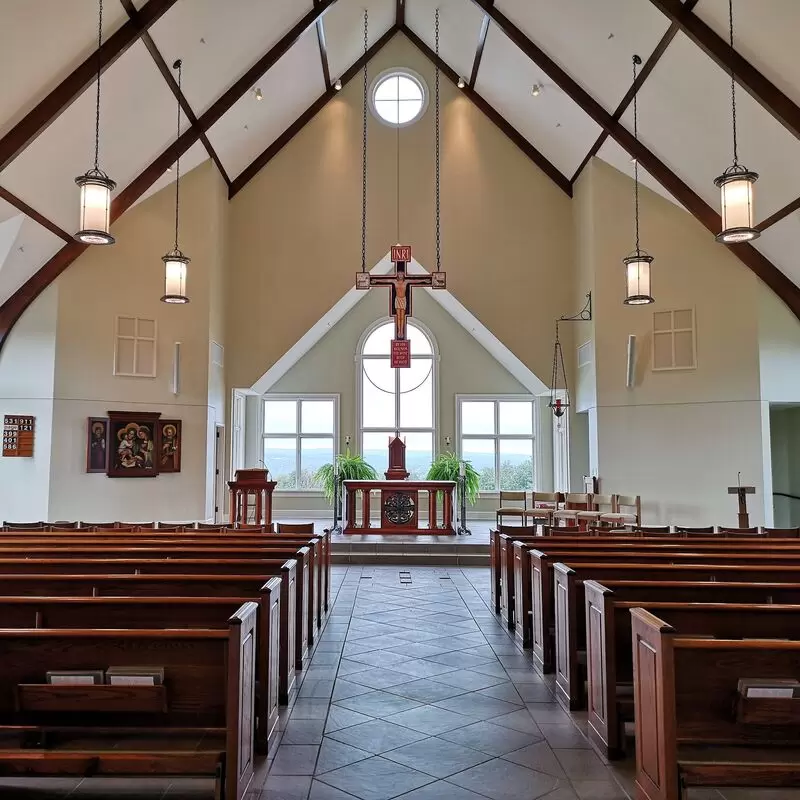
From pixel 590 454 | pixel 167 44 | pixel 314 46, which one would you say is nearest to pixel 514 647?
pixel 590 454

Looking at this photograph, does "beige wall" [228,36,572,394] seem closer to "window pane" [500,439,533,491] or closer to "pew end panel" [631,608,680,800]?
"window pane" [500,439,533,491]

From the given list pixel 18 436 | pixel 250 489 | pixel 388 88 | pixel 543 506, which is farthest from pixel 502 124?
pixel 18 436

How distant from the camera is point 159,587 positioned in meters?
3.35

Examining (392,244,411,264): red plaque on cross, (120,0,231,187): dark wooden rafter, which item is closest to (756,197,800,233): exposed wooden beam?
(392,244,411,264): red plaque on cross

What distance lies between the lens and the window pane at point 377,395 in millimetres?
12016

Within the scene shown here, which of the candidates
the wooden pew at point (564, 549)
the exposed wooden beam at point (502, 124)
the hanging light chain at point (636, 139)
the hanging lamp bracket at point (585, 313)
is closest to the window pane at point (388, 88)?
the exposed wooden beam at point (502, 124)

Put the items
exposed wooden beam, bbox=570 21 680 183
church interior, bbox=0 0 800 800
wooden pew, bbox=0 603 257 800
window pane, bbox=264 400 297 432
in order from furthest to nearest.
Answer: window pane, bbox=264 400 297 432
exposed wooden beam, bbox=570 21 680 183
church interior, bbox=0 0 800 800
wooden pew, bbox=0 603 257 800

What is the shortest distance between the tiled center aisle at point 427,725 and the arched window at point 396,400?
6991 millimetres

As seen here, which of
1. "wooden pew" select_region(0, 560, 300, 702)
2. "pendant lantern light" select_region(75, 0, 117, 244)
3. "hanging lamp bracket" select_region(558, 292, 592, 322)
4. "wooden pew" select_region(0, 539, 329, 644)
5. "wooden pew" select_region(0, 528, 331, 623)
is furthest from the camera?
"hanging lamp bracket" select_region(558, 292, 592, 322)

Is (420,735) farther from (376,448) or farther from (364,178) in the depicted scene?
(376,448)

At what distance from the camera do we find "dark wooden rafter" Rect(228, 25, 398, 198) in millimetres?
10352

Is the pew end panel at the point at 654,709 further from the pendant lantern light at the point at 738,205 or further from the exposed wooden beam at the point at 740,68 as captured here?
the exposed wooden beam at the point at 740,68

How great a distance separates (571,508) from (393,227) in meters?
4.72

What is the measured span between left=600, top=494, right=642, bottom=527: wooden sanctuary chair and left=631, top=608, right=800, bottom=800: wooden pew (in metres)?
5.82
